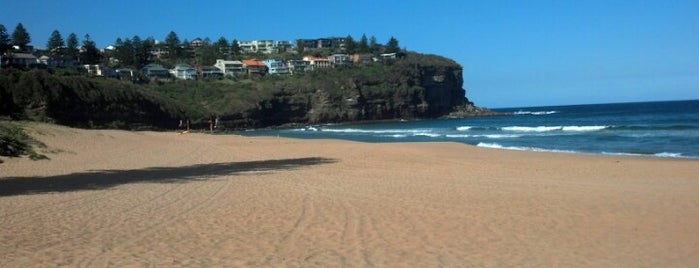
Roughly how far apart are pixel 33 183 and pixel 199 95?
241ft

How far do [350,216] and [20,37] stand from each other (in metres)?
114

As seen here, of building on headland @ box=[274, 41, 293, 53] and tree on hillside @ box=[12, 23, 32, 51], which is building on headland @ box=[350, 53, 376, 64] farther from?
tree on hillside @ box=[12, 23, 32, 51]

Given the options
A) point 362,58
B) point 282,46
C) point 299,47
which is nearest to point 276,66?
point 362,58

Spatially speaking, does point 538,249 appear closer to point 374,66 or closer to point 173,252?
point 173,252

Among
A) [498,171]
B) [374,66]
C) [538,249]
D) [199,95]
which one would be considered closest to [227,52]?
[374,66]

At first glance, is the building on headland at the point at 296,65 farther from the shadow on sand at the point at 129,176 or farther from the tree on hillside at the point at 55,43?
the shadow on sand at the point at 129,176

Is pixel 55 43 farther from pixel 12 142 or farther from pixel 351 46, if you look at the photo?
pixel 12 142

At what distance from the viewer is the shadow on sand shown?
13.0 meters

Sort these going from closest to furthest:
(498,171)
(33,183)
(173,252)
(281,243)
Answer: (173,252), (281,243), (33,183), (498,171)

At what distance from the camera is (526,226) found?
27.5ft

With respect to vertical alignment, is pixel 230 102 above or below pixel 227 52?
below

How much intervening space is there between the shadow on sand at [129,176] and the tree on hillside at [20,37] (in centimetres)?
10062

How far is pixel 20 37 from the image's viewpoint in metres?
104

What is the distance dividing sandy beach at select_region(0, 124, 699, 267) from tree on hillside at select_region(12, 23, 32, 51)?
3931 inches
